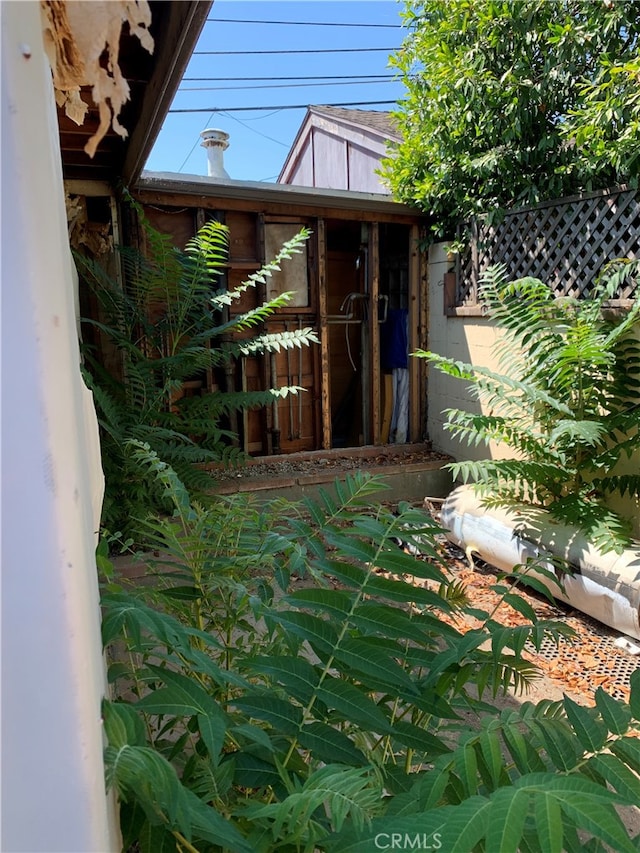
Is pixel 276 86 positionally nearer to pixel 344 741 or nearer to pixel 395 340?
pixel 395 340

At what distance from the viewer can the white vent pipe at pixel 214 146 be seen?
263 inches

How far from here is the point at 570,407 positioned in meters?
3.01

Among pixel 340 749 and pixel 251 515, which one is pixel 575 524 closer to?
pixel 251 515

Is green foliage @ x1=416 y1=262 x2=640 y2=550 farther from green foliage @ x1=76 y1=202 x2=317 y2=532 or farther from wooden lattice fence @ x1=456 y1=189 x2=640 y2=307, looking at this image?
green foliage @ x1=76 y1=202 x2=317 y2=532

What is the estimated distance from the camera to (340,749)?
0.75 metres

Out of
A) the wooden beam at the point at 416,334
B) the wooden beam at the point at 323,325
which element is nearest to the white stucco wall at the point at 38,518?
the wooden beam at the point at 323,325

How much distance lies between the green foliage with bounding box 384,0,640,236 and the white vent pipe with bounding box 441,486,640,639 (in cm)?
190

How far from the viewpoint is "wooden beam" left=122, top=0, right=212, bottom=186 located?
131cm

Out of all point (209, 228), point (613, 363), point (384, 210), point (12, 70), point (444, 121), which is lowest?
point (613, 363)

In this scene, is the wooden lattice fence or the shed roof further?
the shed roof

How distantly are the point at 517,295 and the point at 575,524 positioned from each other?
1693 mm

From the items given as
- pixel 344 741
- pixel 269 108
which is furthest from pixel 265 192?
pixel 269 108

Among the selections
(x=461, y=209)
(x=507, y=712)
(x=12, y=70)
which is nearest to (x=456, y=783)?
(x=507, y=712)

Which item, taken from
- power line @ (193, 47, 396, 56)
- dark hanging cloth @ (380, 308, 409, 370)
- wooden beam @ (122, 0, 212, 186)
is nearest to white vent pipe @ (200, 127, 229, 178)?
dark hanging cloth @ (380, 308, 409, 370)
